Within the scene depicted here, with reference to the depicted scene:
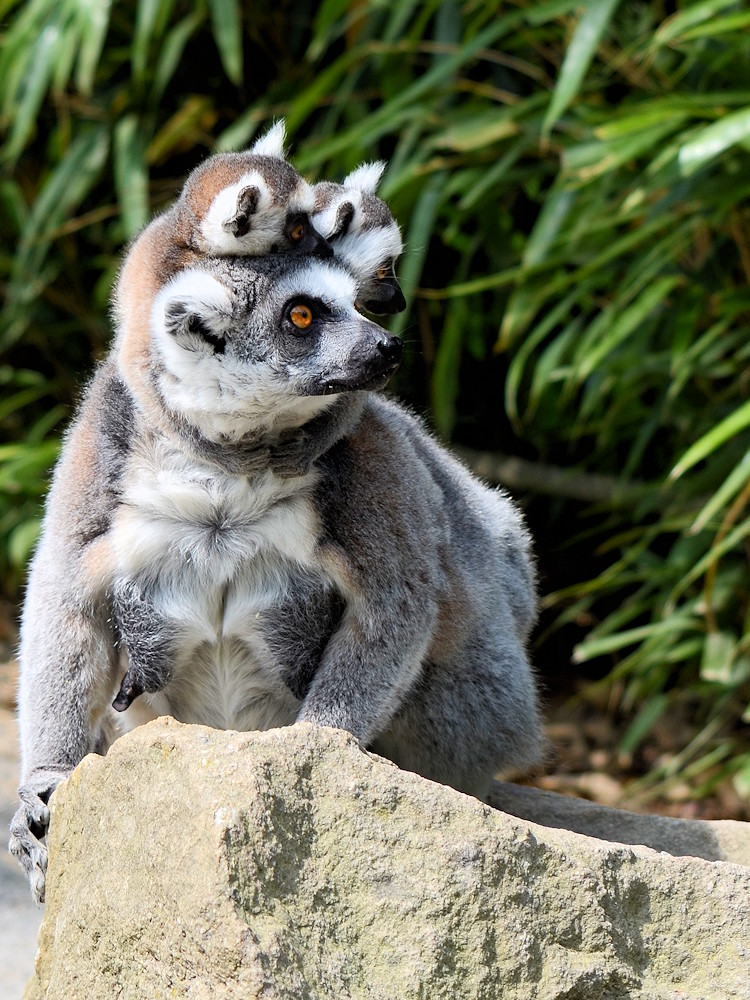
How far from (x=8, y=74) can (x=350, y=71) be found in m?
1.63

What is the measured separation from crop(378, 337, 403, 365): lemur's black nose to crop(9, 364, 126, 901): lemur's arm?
2.30 ft

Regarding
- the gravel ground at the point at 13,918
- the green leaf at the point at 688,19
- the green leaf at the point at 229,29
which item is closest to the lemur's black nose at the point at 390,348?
the gravel ground at the point at 13,918

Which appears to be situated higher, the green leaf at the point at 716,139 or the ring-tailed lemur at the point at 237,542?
the green leaf at the point at 716,139

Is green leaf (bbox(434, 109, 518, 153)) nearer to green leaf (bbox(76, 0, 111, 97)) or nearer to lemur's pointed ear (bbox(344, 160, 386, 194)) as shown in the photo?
green leaf (bbox(76, 0, 111, 97))

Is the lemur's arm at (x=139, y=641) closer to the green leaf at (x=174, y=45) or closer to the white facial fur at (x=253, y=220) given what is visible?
the white facial fur at (x=253, y=220)

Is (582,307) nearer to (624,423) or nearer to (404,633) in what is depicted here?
(624,423)

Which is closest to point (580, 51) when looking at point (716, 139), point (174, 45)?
point (716, 139)

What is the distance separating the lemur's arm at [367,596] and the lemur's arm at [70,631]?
510mm

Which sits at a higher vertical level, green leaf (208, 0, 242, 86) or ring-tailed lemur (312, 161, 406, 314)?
green leaf (208, 0, 242, 86)

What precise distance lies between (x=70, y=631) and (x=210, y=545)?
40 centimetres

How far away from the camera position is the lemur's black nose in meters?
2.52

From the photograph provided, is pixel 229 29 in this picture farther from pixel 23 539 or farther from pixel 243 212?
pixel 243 212

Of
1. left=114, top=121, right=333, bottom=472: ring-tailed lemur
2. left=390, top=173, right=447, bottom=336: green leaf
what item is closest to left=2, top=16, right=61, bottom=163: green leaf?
left=390, top=173, right=447, bottom=336: green leaf

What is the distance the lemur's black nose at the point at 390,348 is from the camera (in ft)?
8.26
